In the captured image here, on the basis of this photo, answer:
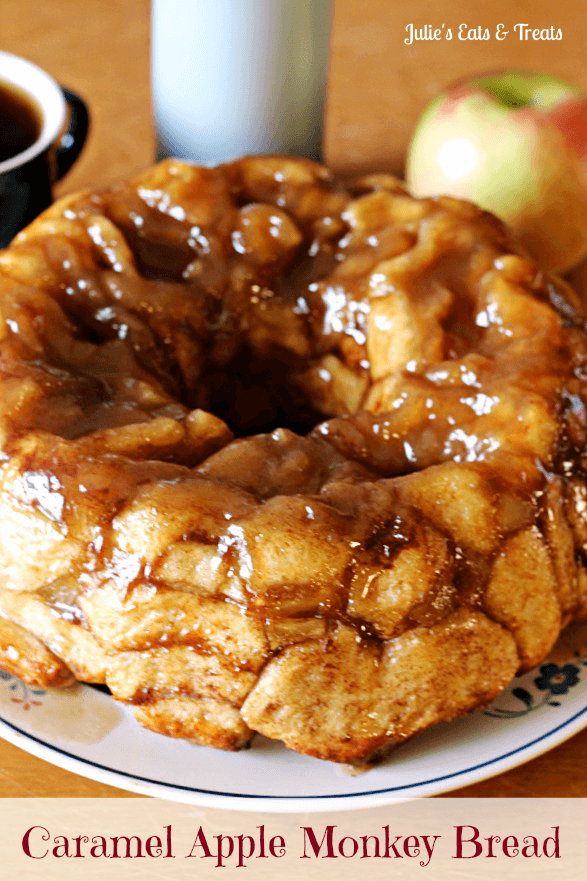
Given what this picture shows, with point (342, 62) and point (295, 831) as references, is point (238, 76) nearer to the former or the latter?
point (342, 62)

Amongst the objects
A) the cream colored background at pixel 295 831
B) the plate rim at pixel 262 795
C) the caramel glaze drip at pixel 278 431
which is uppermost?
the caramel glaze drip at pixel 278 431

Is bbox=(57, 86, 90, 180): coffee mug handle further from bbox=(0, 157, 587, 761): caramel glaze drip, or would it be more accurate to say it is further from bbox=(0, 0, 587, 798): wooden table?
bbox=(0, 157, 587, 761): caramel glaze drip

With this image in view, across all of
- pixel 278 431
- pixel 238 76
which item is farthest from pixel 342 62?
pixel 278 431

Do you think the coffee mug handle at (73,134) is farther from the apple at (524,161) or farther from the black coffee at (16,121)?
the apple at (524,161)

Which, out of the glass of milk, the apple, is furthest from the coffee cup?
the apple

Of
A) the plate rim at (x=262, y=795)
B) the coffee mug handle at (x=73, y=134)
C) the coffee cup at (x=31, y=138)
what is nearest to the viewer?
the plate rim at (x=262, y=795)

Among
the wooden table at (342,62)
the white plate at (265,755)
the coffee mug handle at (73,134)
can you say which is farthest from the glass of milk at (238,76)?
the white plate at (265,755)

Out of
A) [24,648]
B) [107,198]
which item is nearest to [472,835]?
[24,648]
